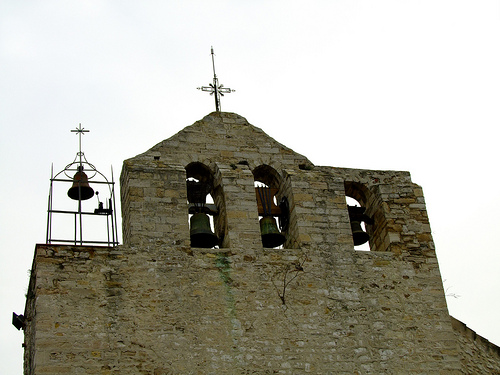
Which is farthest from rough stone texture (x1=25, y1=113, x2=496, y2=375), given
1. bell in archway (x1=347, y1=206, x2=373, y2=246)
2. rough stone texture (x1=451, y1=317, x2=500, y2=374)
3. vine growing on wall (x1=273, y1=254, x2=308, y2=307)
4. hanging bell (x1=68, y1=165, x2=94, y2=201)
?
hanging bell (x1=68, y1=165, x2=94, y2=201)

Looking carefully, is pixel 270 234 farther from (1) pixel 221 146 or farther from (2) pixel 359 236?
(1) pixel 221 146

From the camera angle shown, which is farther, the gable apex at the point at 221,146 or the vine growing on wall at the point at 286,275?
the gable apex at the point at 221,146

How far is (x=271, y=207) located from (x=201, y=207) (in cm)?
93

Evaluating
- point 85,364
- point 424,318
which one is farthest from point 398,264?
point 85,364

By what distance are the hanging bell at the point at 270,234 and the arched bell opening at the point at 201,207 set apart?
1.88ft

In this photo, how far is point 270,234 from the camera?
12641 mm

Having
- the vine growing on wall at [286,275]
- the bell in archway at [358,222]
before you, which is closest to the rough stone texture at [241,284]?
the vine growing on wall at [286,275]

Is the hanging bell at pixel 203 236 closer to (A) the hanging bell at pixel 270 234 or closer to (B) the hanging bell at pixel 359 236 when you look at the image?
(A) the hanging bell at pixel 270 234

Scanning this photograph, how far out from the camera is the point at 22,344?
39.5 ft

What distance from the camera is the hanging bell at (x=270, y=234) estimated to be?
12.6 metres

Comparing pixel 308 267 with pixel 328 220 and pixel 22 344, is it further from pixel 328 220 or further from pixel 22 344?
pixel 22 344

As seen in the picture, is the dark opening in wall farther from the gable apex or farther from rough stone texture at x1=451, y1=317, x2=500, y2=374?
rough stone texture at x1=451, y1=317, x2=500, y2=374

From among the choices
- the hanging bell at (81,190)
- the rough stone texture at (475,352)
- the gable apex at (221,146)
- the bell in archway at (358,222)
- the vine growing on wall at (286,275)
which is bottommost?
the rough stone texture at (475,352)

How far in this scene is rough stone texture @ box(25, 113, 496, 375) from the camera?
440 inches
